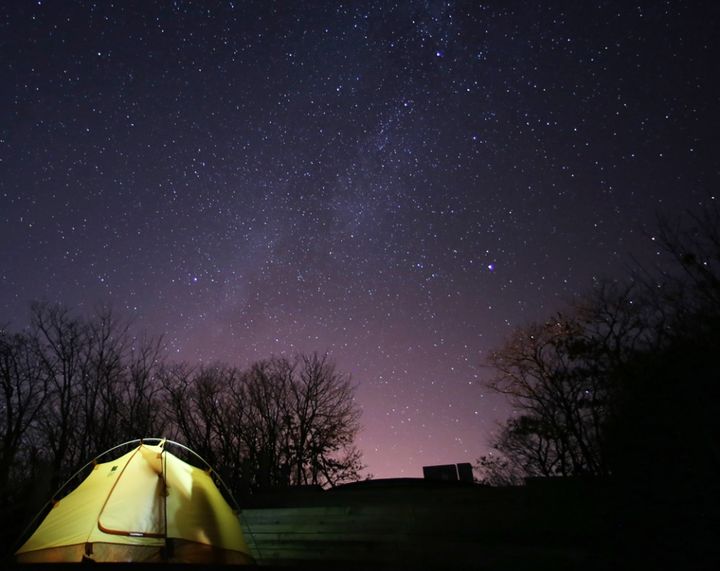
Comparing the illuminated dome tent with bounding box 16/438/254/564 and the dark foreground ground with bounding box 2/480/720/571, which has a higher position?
the illuminated dome tent with bounding box 16/438/254/564

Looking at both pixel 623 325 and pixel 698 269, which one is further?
pixel 623 325

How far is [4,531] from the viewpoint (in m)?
9.09

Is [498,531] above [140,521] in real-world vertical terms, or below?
below

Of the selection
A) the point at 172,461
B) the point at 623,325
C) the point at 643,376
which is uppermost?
the point at 623,325

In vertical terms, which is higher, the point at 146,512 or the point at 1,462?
the point at 1,462

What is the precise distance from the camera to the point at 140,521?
5.23 meters

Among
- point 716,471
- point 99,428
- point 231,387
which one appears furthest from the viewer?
point 231,387

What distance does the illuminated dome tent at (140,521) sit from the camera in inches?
197

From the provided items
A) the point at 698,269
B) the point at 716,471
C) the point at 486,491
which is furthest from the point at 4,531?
the point at 698,269

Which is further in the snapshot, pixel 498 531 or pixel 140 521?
pixel 498 531

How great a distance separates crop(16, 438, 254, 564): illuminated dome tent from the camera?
500 centimetres

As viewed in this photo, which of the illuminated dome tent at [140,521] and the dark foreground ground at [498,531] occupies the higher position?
the illuminated dome tent at [140,521]

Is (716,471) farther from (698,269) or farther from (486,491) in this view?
(698,269)

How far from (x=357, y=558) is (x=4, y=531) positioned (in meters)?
8.51
